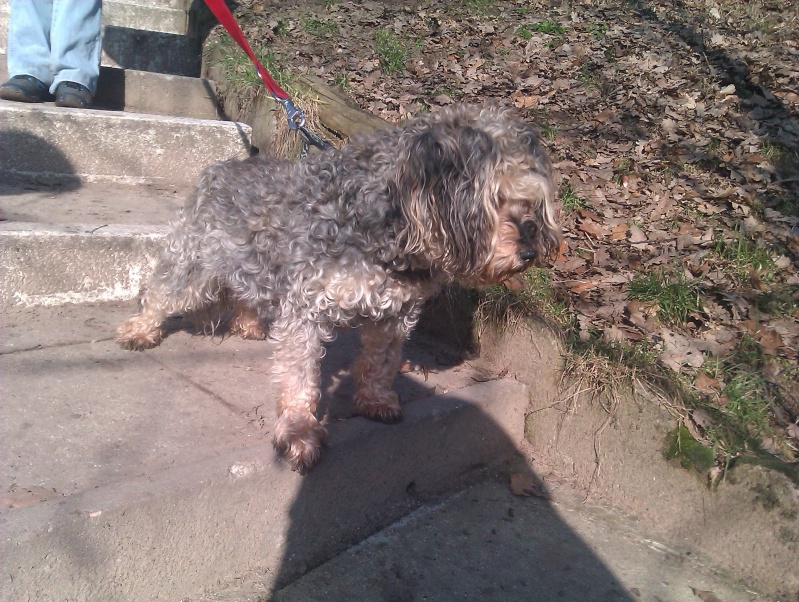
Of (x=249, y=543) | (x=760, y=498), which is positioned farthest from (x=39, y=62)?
(x=760, y=498)

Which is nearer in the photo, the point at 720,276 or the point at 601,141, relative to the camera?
the point at 720,276

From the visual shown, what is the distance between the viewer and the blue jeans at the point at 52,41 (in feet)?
18.3

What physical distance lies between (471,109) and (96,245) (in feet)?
8.01

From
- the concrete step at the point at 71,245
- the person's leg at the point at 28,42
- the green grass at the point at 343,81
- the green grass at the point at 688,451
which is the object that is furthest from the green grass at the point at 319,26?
the green grass at the point at 688,451

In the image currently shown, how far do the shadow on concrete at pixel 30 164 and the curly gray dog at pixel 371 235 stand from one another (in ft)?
6.32

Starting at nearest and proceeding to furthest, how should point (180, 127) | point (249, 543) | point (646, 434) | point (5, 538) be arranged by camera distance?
point (5, 538), point (249, 543), point (646, 434), point (180, 127)

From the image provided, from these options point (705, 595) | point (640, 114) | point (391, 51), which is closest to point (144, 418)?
point (705, 595)

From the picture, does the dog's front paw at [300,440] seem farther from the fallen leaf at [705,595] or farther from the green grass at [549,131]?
the green grass at [549,131]

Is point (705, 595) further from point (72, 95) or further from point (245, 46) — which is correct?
point (72, 95)

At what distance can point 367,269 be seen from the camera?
130 inches

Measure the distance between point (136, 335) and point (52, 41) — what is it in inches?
125

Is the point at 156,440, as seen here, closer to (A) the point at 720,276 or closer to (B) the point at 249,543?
(B) the point at 249,543

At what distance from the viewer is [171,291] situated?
13.5 feet

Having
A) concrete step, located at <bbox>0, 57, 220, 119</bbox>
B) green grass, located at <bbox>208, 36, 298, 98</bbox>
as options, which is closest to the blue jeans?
concrete step, located at <bbox>0, 57, 220, 119</bbox>
